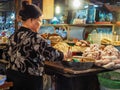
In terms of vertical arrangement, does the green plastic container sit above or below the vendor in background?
below

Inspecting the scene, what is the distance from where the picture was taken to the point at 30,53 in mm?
2658

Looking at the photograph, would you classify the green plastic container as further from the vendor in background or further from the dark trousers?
the dark trousers

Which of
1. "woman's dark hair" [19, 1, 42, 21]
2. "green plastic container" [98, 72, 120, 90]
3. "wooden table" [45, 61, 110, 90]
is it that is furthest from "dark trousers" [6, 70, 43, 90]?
"green plastic container" [98, 72, 120, 90]

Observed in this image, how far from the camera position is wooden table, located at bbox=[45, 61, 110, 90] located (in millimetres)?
3062

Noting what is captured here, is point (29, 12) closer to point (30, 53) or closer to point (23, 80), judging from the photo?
point (30, 53)

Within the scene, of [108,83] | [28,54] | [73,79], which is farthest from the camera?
[73,79]

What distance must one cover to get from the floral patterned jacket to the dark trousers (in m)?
0.06

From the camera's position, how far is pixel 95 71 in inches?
121

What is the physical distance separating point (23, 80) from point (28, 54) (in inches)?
13.8

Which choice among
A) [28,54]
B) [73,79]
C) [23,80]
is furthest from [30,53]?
[73,79]

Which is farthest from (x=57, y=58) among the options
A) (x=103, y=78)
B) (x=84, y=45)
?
(x=84, y=45)

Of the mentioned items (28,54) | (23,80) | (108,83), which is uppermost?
(28,54)

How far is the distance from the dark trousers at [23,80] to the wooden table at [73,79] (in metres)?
0.43

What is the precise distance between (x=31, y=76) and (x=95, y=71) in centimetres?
94
